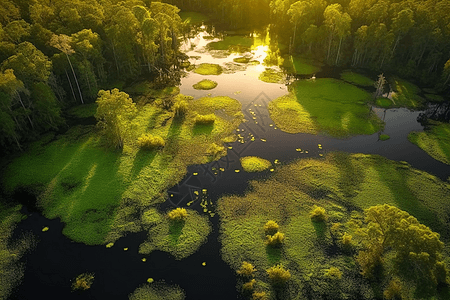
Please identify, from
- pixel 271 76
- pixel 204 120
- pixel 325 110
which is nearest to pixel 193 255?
pixel 204 120

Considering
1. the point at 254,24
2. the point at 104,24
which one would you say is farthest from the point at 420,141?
the point at 254,24

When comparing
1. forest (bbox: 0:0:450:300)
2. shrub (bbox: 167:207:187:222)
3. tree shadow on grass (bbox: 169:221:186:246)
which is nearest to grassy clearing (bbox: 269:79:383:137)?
forest (bbox: 0:0:450:300)

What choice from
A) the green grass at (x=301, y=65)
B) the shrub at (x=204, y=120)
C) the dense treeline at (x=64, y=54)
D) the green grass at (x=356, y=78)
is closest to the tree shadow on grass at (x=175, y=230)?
the shrub at (x=204, y=120)

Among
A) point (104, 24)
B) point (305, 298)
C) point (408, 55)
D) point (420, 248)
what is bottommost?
point (305, 298)

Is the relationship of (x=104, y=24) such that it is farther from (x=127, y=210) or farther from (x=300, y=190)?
(x=300, y=190)

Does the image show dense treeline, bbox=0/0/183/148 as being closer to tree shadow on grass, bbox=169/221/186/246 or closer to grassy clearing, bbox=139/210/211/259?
grassy clearing, bbox=139/210/211/259

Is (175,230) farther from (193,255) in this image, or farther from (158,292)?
(158,292)
